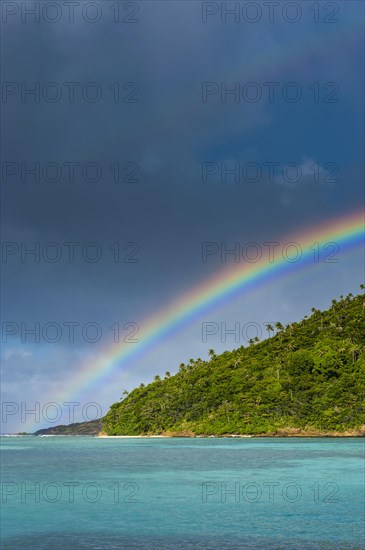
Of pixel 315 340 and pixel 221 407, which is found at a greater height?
pixel 315 340

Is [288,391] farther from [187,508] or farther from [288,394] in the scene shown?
[187,508]

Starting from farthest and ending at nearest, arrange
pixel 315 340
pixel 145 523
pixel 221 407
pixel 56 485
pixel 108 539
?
pixel 315 340, pixel 221 407, pixel 56 485, pixel 145 523, pixel 108 539

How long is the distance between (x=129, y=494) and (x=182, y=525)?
1452 cm

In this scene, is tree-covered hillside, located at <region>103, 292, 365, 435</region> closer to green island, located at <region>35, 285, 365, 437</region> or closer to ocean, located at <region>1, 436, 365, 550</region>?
A: green island, located at <region>35, 285, 365, 437</region>

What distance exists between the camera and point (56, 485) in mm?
48688

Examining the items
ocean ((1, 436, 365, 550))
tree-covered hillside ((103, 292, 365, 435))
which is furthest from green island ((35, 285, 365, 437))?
ocean ((1, 436, 365, 550))

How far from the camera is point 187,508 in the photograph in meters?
35.5

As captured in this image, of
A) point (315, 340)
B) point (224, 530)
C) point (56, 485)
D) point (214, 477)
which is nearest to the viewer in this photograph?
point (224, 530)

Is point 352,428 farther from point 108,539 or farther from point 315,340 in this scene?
point 108,539

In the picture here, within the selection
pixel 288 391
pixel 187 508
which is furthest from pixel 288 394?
pixel 187 508

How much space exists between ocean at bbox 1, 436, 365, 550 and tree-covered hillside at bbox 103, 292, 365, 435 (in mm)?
89505

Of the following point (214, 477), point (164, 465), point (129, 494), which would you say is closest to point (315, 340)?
point (164, 465)

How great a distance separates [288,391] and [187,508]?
13091cm

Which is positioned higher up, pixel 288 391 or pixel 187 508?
pixel 288 391
